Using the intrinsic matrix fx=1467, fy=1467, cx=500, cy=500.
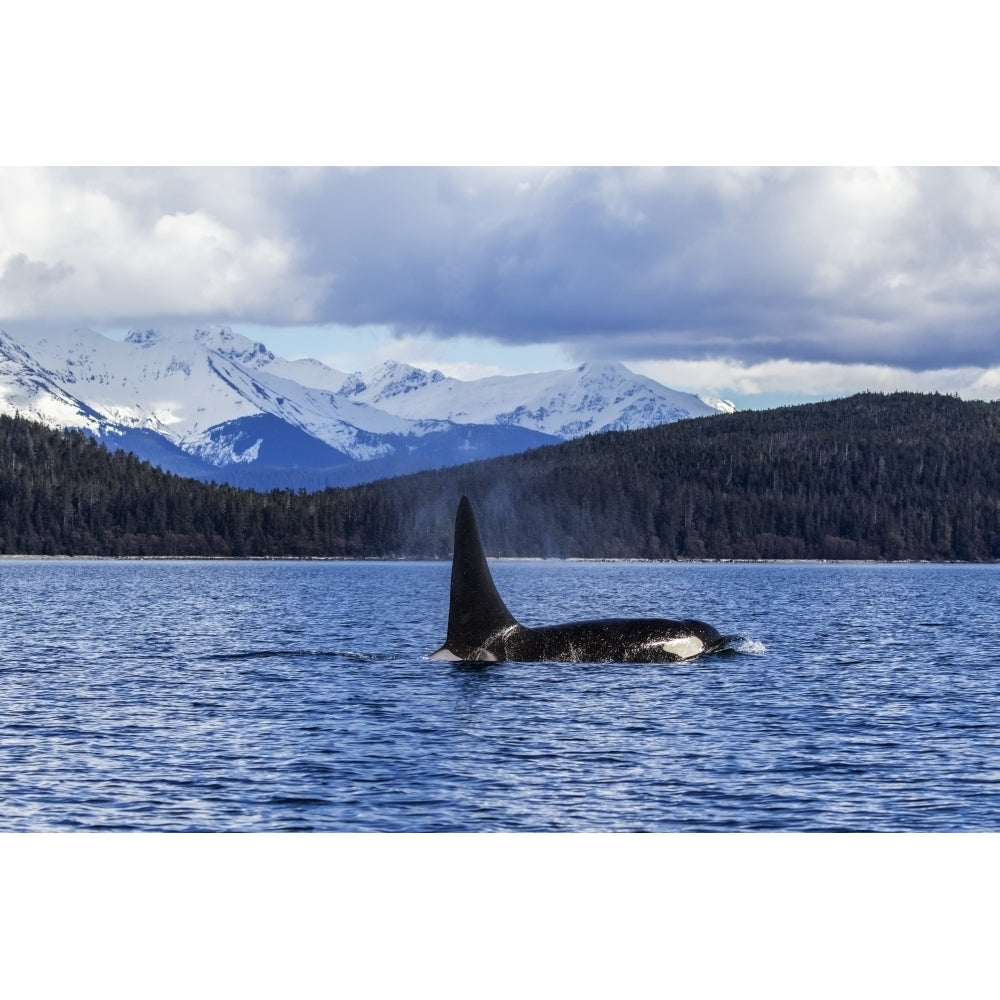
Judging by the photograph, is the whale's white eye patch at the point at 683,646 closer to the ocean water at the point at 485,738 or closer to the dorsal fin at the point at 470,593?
the ocean water at the point at 485,738

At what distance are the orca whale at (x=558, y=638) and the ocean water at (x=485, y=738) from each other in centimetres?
79

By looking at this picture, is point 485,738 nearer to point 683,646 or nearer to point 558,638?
point 558,638

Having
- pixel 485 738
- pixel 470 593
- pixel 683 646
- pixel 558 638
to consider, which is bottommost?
pixel 485 738

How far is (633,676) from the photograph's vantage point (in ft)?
160

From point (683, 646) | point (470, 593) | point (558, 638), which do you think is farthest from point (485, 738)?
point (683, 646)

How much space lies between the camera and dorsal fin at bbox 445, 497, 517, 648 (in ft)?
156

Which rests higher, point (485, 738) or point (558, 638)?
point (558, 638)

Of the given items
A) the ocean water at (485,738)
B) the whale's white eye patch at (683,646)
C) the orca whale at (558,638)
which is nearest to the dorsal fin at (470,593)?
the orca whale at (558,638)

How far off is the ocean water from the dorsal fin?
139 cm

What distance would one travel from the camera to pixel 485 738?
1452 inches

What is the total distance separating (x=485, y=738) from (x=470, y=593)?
12.2 m

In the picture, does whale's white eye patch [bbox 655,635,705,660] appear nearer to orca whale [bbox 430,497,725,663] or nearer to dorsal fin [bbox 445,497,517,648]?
orca whale [bbox 430,497,725,663]

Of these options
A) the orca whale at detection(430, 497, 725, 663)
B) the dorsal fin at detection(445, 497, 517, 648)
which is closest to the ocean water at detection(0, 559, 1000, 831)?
the orca whale at detection(430, 497, 725, 663)

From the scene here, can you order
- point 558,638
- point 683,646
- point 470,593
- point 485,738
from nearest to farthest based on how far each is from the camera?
1. point 485,738
2. point 470,593
3. point 558,638
4. point 683,646
